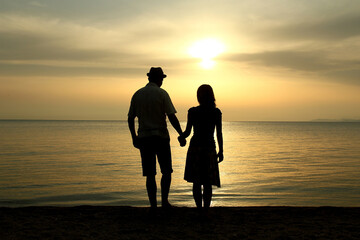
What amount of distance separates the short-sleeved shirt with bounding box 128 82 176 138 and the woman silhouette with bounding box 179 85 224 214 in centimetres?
40

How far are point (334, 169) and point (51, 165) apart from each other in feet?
56.2

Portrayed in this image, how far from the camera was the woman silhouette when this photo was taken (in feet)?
20.6

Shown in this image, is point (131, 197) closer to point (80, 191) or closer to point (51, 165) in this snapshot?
point (80, 191)

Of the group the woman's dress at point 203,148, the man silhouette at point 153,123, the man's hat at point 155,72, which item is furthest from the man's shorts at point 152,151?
the man's hat at point 155,72

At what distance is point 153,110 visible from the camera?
20.6 feet
